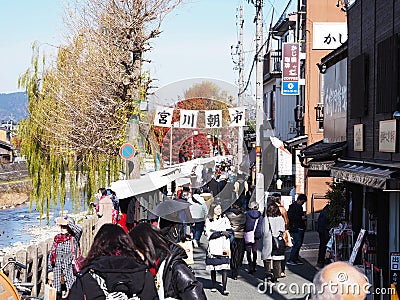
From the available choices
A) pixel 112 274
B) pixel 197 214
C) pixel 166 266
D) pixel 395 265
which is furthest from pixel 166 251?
pixel 197 214

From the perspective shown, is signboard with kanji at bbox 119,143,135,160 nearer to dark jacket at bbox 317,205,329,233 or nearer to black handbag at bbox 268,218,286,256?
black handbag at bbox 268,218,286,256

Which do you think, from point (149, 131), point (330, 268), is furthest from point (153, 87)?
point (330, 268)

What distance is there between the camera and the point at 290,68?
25391 millimetres

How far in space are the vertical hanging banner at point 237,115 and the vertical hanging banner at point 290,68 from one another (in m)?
8.12

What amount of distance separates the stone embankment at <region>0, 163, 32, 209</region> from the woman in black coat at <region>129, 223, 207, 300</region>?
6152 centimetres

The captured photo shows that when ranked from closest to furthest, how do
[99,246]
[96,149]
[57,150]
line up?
[99,246]
[96,149]
[57,150]

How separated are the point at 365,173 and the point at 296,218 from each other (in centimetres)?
525

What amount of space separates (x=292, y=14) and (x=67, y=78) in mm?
11482

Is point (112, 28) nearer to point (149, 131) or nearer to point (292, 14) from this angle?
point (149, 131)

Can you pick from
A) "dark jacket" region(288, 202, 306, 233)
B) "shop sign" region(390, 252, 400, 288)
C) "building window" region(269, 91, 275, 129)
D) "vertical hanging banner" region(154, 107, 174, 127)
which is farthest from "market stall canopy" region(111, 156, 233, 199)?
"building window" region(269, 91, 275, 129)

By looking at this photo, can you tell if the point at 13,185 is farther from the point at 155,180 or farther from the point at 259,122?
the point at 155,180

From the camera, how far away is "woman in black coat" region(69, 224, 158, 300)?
5020 millimetres

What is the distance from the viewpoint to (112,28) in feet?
59.0

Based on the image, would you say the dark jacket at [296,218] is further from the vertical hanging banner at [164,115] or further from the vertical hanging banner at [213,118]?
the vertical hanging banner at [164,115]
